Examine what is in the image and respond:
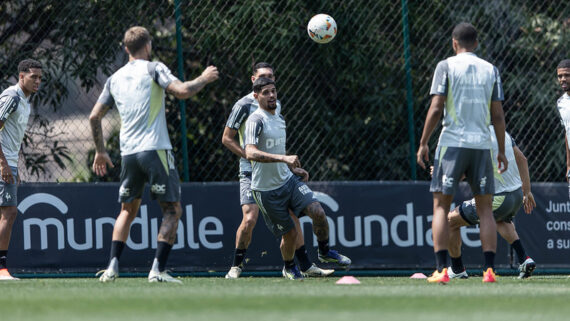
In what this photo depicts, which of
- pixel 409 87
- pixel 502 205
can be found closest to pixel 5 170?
pixel 502 205

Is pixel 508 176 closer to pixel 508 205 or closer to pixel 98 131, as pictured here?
pixel 508 205

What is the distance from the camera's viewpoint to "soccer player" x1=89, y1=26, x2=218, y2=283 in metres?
7.89

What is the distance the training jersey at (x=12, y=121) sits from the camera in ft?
32.0

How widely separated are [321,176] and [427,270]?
5.76ft

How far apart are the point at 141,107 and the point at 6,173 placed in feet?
7.58

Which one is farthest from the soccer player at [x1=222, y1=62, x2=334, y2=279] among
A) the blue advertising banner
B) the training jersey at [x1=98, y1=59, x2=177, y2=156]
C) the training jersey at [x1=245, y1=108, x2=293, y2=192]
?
the training jersey at [x1=98, y1=59, x2=177, y2=156]

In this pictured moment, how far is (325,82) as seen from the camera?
40.8ft

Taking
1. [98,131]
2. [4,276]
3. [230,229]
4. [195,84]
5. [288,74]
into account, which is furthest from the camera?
[288,74]

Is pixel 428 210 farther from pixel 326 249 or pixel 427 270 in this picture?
pixel 326 249

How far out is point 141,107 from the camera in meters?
7.98

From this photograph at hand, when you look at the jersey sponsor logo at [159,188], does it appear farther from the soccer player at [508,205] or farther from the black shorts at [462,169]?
the soccer player at [508,205]

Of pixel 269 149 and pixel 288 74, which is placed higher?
pixel 288 74

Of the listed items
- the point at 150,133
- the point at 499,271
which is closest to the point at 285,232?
the point at 150,133

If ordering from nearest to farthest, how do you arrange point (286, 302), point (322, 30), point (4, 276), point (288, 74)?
point (286, 302), point (4, 276), point (322, 30), point (288, 74)
